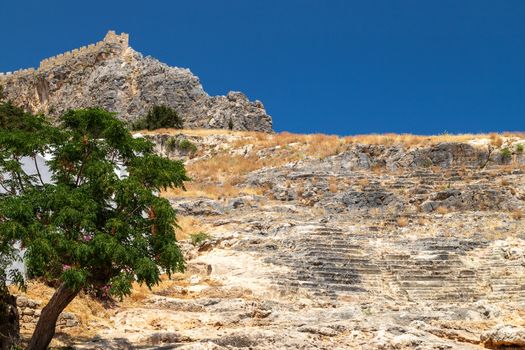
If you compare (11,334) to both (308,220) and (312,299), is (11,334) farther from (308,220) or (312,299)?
(308,220)

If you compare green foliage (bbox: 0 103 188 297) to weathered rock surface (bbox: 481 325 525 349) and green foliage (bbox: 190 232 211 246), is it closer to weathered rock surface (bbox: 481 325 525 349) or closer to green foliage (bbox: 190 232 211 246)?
weathered rock surface (bbox: 481 325 525 349)

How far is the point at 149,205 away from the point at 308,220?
43.9 feet

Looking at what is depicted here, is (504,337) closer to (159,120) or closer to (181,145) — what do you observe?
(181,145)

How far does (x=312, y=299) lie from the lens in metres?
16.8

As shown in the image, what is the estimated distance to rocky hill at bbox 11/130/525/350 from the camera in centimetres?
1323

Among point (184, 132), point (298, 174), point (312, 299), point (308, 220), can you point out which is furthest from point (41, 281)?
point (184, 132)

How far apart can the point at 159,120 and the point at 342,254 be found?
28591 mm

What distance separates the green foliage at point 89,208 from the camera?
980 cm

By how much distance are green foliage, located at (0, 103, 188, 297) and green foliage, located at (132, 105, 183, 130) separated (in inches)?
1308

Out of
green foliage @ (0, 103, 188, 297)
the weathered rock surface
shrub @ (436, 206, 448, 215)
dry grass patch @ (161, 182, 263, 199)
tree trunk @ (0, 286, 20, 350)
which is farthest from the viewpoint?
dry grass patch @ (161, 182, 263, 199)

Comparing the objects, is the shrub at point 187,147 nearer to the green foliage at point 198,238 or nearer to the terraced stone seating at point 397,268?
the green foliage at point 198,238

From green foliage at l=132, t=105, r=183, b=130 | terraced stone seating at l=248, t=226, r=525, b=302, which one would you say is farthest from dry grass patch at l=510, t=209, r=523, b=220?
green foliage at l=132, t=105, r=183, b=130

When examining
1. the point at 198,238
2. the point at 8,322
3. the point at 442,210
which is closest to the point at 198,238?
the point at 198,238

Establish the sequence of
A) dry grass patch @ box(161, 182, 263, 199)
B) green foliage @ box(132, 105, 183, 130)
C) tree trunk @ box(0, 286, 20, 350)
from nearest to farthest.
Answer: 1. tree trunk @ box(0, 286, 20, 350)
2. dry grass patch @ box(161, 182, 263, 199)
3. green foliage @ box(132, 105, 183, 130)
